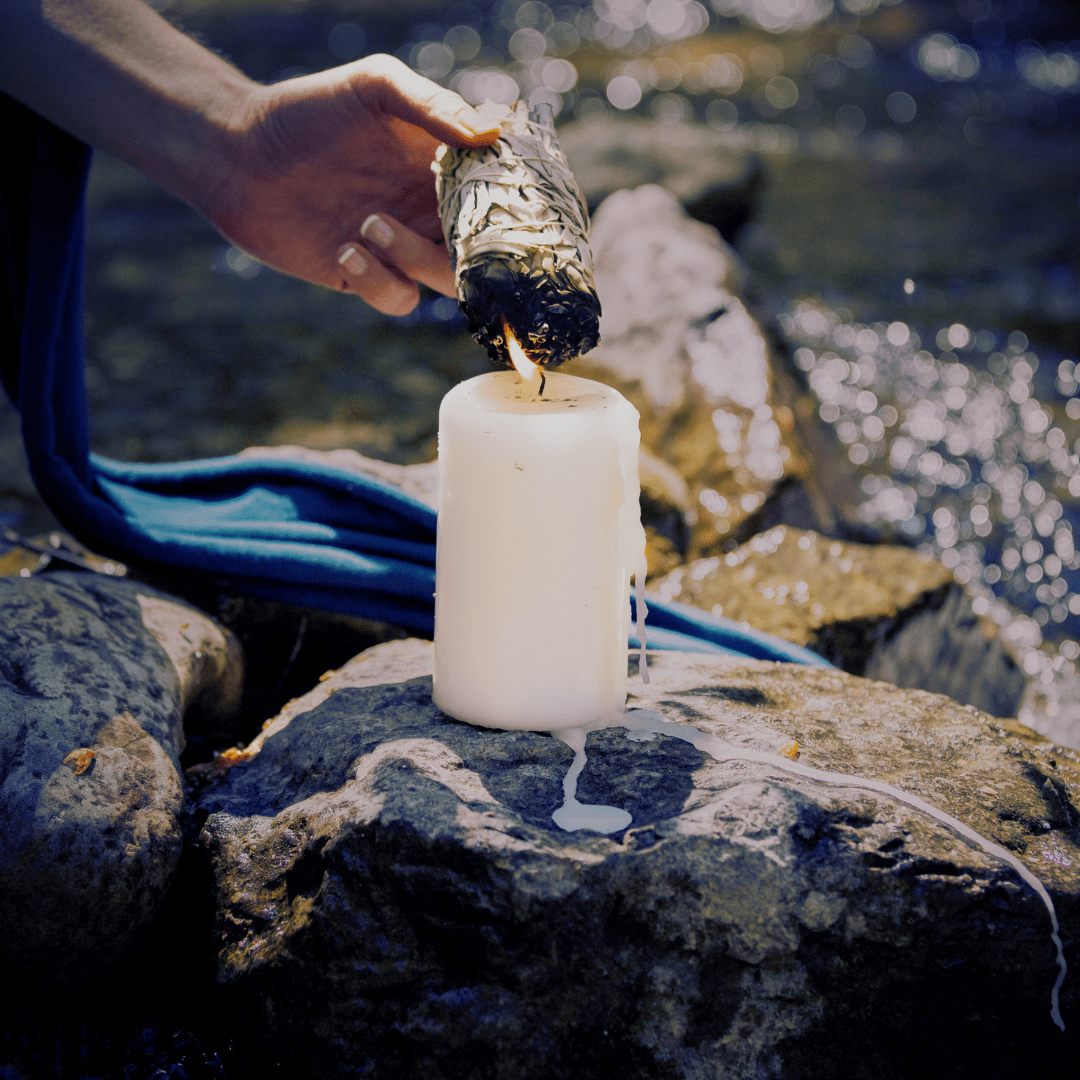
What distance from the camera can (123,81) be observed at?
2078 mm

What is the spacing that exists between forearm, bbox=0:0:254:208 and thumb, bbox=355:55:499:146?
1.24ft

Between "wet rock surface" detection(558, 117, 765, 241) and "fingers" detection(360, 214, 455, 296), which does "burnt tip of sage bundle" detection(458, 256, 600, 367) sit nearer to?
"fingers" detection(360, 214, 455, 296)

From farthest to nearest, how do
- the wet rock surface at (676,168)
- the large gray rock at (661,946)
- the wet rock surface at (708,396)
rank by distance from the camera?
the wet rock surface at (676,168) < the wet rock surface at (708,396) < the large gray rock at (661,946)

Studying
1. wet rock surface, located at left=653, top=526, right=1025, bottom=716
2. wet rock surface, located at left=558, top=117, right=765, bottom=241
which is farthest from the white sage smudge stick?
wet rock surface, located at left=558, top=117, right=765, bottom=241

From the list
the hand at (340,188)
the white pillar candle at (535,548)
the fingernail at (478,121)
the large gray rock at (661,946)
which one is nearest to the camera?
the large gray rock at (661,946)

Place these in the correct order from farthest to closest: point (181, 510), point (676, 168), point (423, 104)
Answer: point (676, 168) → point (181, 510) → point (423, 104)

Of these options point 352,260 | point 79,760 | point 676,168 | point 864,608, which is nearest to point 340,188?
point 352,260

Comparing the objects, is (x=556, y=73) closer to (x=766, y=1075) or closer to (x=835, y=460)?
(x=835, y=460)

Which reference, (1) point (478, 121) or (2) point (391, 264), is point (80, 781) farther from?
(2) point (391, 264)

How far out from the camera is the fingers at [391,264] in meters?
2.07

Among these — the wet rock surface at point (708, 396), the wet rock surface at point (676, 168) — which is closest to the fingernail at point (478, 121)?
the wet rock surface at point (708, 396)

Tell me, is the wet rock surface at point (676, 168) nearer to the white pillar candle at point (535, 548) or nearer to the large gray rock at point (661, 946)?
the white pillar candle at point (535, 548)

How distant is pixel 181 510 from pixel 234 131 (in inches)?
34.3

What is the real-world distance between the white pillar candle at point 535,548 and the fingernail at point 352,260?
2.33 ft
